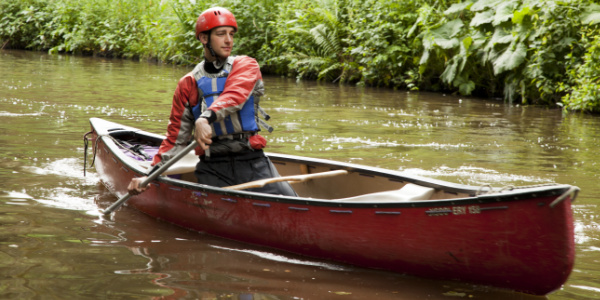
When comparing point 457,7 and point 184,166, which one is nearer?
point 184,166

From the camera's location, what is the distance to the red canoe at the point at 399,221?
10.5 feet

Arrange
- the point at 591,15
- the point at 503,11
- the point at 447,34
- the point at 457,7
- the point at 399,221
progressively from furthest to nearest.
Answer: the point at 447,34
the point at 457,7
the point at 503,11
the point at 591,15
the point at 399,221

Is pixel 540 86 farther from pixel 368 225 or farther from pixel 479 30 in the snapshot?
pixel 368 225

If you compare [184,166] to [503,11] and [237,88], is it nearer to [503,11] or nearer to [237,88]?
[237,88]

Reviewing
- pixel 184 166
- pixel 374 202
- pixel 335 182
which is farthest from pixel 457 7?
pixel 374 202

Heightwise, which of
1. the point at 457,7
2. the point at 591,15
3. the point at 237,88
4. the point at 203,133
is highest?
the point at 457,7

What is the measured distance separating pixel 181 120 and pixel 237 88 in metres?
0.51

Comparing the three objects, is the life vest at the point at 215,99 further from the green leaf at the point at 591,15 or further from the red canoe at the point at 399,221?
the green leaf at the point at 591,15

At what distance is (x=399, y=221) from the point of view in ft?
11.8

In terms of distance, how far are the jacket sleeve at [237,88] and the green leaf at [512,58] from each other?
7.61 meters

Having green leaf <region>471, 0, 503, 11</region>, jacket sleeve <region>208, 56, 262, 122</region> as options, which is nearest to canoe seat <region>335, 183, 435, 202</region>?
jacket sleeve <region>208, 56, 262, 122</region>

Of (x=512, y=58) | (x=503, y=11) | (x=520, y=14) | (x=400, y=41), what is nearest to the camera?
(x=520, y=14)

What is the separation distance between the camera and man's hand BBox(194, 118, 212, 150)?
4102 mm

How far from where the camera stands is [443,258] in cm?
353
